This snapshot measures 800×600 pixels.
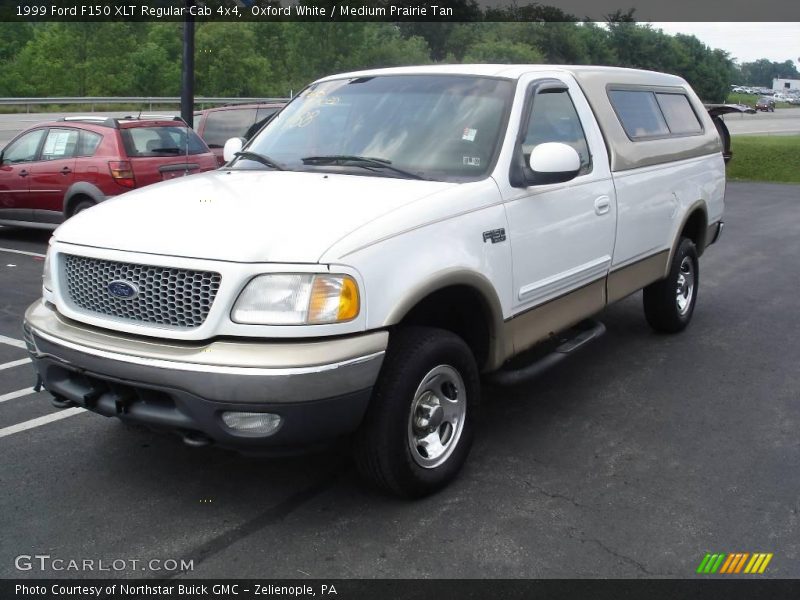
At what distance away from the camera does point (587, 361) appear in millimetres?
6281

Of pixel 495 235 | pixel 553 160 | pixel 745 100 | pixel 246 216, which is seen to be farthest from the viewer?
pixel 745 100

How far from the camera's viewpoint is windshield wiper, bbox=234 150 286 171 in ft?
15.4

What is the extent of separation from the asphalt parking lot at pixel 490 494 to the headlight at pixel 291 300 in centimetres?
96

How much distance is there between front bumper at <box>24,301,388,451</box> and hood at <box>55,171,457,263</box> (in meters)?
0.38

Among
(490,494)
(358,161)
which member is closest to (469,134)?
(358,161)

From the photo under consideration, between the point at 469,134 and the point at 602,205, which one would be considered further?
the point at 602,205

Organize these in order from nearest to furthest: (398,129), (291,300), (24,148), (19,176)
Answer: (291,300), (398,129), (19,176), (24,148)

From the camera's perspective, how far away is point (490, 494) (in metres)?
4.02

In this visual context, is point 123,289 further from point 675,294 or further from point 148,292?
point 675,294

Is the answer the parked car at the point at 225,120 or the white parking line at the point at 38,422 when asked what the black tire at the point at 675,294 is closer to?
the white parking line at the point at 38,422

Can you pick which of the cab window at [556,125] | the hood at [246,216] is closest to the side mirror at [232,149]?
the hood at [246,216]

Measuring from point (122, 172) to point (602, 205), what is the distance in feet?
22.5

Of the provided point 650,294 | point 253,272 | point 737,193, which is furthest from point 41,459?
point 737,193
